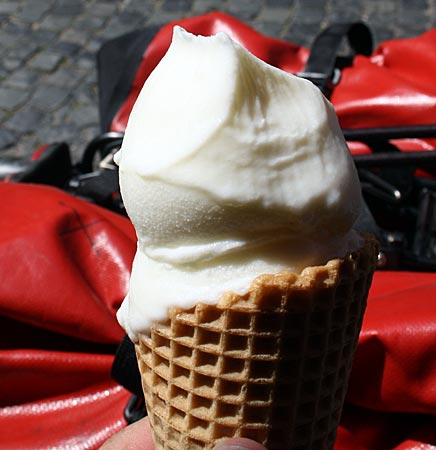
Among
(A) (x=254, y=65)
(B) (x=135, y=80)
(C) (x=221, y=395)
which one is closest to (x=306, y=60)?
(B) (x=135, y=80)

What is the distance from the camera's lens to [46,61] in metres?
4.41

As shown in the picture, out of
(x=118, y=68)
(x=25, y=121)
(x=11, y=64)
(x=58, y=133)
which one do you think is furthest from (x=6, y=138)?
(x=118, y=68)

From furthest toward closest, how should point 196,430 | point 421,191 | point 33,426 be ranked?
point 421,191, point 33,426, point 196,430

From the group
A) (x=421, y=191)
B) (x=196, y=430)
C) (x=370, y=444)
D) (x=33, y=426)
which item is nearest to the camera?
(x=196, y=430)

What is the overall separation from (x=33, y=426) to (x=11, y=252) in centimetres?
42

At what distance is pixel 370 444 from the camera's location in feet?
4.89

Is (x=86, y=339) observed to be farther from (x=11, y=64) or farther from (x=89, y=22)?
(x=89, y=22)

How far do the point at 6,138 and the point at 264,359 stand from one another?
3206 mm

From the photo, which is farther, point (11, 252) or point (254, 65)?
point (11, 252)

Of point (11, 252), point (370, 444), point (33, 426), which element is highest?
point (11, 252)

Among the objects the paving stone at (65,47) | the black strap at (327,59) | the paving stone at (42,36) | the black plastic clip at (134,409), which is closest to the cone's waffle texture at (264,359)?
the black plastic clip at (134,409)

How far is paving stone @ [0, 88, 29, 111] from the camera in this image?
4086mm

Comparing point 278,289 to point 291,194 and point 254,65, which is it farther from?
point 254,65

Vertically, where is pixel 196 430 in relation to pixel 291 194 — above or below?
below
